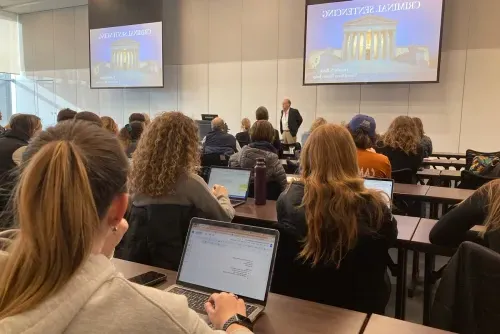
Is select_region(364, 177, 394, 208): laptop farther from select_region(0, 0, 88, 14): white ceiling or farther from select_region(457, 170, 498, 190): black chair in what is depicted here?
select_region(0, 0, 88, 14): white ceiling

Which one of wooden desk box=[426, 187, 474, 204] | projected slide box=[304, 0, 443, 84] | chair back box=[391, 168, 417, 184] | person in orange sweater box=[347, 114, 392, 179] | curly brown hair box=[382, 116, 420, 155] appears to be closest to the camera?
person in orange sweater box=[347, 114, 392, 179]

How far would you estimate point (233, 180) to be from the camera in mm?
3129

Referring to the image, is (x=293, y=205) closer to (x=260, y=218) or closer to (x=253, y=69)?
(x=260, y=218)

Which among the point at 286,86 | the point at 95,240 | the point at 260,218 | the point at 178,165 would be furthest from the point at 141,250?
the point at 286,86

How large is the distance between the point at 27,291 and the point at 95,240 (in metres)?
→ 0.14

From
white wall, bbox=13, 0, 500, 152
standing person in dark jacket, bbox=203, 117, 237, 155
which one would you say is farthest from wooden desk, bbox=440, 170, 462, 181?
white wall, bbox=13, 0, 500, 152

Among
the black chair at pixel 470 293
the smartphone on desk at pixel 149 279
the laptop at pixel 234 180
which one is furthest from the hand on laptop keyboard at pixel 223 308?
the laptop at pixel 234 180

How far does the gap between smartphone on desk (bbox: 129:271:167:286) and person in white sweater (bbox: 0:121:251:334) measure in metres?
0.78

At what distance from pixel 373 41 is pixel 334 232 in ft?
20.4

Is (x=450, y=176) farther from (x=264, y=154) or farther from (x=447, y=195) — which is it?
(x=264, y=154)

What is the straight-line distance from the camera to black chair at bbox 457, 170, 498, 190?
3890 mm

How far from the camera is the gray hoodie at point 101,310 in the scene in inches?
27.4

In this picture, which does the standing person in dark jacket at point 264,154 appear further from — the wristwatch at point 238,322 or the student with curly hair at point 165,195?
the wristwatch at point 238,322

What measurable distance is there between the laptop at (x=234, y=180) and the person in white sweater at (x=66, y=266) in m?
2.23
